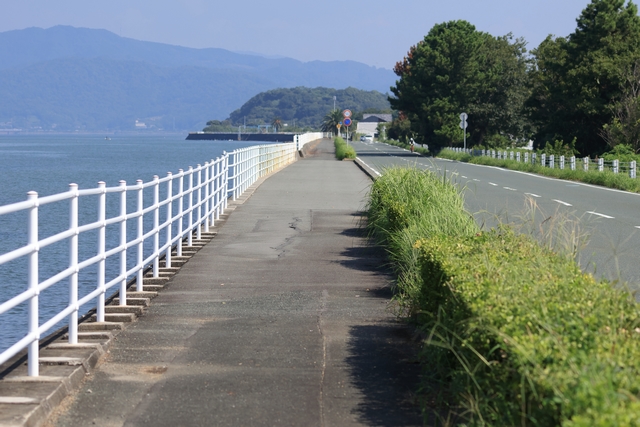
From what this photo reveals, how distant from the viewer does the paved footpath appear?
566cm

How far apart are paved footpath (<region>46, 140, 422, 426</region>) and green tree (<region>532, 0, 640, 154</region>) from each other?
4266 centimetres

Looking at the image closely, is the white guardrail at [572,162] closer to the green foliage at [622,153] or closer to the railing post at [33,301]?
the green foliage at [622,153]

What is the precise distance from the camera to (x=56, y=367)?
251 inches

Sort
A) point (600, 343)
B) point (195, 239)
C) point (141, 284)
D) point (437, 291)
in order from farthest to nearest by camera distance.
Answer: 1. point (195, 239)
2. point (141, 284)
3. point (437, 291)
4. point (600, 343)

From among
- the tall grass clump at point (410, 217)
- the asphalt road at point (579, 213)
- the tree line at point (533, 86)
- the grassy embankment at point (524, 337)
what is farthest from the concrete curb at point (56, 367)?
the tree line at point (533, 86)

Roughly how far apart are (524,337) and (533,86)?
65.1 m

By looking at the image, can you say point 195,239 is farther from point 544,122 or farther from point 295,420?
point 544,122

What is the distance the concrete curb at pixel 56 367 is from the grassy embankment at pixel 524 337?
7.44 feet

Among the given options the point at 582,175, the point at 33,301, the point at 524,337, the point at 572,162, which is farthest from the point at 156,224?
the point at 572,162

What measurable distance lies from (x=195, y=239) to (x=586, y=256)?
6.30 m

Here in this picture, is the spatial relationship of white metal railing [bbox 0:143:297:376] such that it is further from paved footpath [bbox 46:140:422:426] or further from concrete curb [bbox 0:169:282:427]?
paved footpath [bbox 46:140:422:426]

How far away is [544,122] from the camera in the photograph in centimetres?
6281

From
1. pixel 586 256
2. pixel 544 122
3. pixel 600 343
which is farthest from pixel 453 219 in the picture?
pixel 544 122

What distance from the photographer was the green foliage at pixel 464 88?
7538 cm
